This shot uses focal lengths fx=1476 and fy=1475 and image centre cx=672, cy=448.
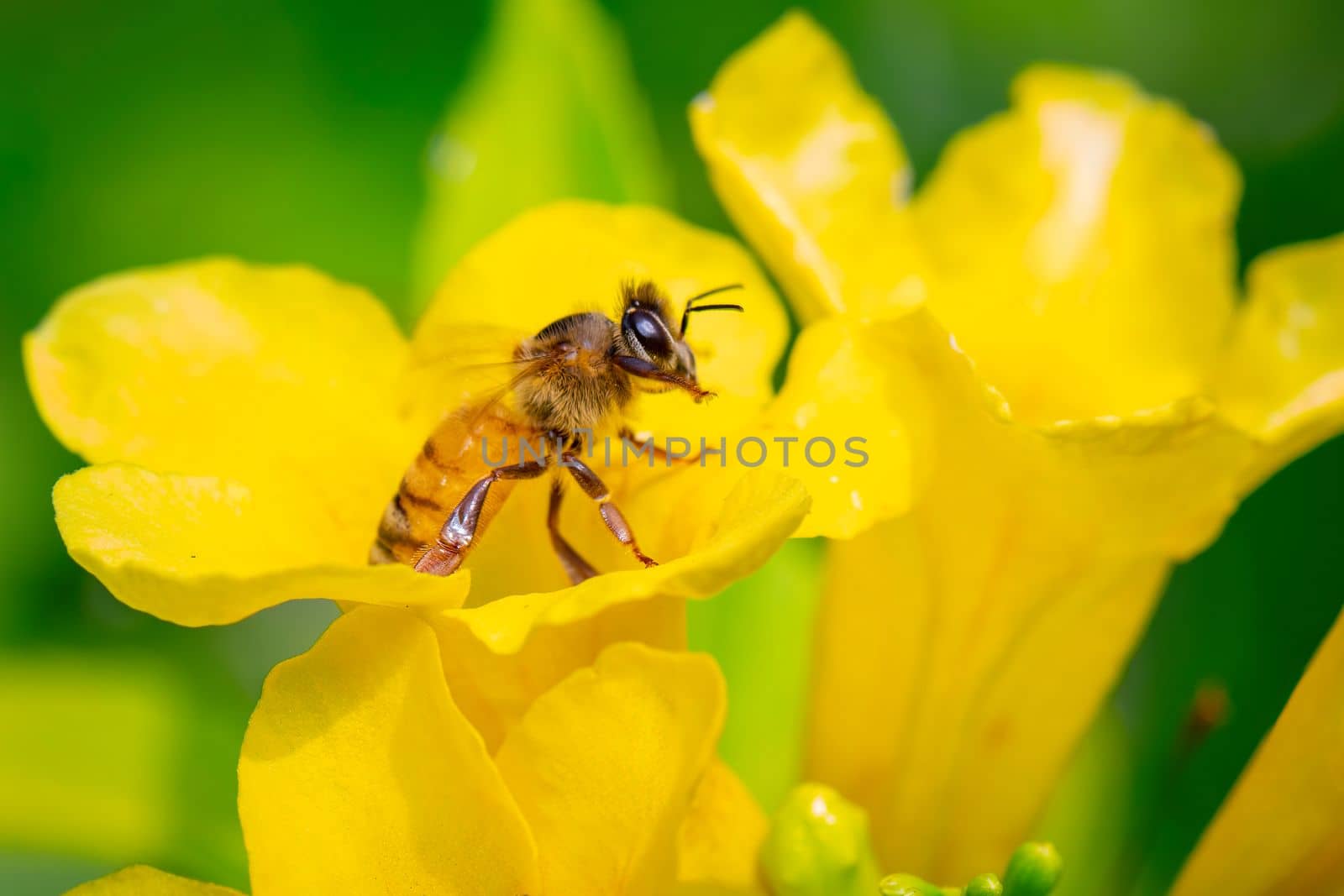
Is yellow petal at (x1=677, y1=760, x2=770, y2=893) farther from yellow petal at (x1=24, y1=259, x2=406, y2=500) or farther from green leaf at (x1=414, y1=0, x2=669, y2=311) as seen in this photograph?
green leaf at (x1=414, y1=0, x2=669, y2=311)

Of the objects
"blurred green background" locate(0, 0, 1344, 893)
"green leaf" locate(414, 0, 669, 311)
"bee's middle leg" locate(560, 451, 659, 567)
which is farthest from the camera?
"green leaf" locate(414, 0, 669, 311)

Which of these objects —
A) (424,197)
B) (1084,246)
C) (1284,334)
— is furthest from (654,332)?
(424,197)

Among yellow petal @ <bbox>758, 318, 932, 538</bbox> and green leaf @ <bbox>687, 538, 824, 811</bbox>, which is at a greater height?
yellow petal @ <bbox>758, 318, 932, 538</bbox>

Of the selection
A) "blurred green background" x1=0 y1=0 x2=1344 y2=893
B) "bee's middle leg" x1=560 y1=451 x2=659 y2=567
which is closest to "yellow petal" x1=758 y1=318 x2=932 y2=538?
"bee's middle leg" x1=560 y1=451 x2=659 y2=567

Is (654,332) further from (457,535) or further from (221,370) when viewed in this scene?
(221,370)

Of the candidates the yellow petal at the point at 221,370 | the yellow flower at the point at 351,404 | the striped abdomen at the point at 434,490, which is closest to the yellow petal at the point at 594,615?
the yellow flower at the point at 351,404

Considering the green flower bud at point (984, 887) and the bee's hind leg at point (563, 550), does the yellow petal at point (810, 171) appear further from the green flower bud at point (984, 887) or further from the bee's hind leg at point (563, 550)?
the green flower bud at point (984, 887)

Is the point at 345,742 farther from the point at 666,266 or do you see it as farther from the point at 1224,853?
the point at 1224,853
